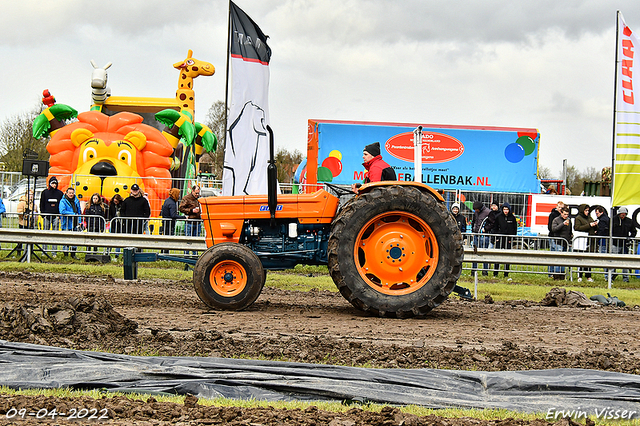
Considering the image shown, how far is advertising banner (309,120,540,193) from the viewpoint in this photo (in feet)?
68.8

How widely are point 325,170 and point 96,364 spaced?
1718cm

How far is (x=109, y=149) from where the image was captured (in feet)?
67.2

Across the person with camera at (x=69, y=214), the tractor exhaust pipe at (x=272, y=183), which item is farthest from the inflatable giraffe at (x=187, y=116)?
the tractor exhaust pipe at (x=272, y=183)

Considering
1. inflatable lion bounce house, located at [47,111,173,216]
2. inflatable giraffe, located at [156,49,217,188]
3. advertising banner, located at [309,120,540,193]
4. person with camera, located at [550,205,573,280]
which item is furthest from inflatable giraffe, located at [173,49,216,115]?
person with camera, located at [550,205,573,280]

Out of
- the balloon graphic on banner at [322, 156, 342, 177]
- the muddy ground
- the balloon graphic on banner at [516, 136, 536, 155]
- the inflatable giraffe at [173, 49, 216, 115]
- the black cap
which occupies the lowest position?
the muddy ground

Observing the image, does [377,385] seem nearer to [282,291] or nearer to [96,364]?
[96,364]

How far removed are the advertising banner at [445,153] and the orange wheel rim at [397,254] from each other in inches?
→ 536

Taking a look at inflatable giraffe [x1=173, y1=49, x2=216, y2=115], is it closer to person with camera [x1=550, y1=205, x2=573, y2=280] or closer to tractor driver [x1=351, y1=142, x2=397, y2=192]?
person with camera [x1=550, y1=205, x2=573, y2=280]

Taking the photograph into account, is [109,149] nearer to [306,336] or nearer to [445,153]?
[445,153]

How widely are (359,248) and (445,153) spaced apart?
1449cm

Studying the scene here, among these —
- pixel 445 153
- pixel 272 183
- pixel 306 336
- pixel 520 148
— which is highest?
pixel 520 148

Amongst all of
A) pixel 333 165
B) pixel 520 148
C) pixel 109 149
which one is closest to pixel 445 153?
pixel 520 148

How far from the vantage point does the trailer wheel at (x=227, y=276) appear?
285 inches

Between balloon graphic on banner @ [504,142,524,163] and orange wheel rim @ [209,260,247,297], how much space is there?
15881mm
